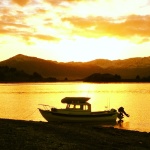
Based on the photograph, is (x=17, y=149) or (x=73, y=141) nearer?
(x=17, y=149)

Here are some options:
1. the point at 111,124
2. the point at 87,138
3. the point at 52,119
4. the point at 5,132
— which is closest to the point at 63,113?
the point at 52,119

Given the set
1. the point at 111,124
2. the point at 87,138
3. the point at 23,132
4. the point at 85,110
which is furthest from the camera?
the point at 111,124

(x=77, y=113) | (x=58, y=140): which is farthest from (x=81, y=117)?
(x=58, y=140)

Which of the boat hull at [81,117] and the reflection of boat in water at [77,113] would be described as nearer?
the reflection of boat in water at [77,113]

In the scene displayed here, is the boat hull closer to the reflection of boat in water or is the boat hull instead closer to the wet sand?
the reflection of boat in water

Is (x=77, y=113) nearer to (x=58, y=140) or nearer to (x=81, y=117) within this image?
(x=81, y=117)

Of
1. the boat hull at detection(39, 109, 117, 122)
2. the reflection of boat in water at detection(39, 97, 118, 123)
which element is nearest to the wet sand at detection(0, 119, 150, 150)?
the reflection of boat in water at detection(39, 97, 118, 123)

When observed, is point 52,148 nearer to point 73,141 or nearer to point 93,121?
point 73,141

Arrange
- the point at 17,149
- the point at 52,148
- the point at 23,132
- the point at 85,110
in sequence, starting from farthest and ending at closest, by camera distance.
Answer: the point at 85,110 → the point at 23,132 → the point at 52,148 → the point at 17,149

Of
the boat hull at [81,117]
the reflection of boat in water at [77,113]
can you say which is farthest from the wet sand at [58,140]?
the boat hull at [81,117]

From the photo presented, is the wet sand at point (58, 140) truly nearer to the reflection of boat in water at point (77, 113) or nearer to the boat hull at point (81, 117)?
the reflection of boat in water at point (77, 113)

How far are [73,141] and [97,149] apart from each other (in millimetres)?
2490

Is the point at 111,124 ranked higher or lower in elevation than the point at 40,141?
lower

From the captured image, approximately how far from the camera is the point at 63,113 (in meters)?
45.3
